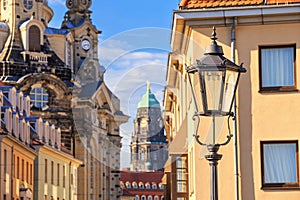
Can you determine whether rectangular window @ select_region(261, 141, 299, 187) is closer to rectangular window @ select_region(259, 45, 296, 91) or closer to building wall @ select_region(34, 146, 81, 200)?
rectangular window @ select_region(259, 45, 296, 91)

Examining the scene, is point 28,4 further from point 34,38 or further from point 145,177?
point 145,177

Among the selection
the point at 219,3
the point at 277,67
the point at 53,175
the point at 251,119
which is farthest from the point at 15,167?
the point at 277,67

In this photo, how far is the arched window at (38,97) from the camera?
7425 centimetres

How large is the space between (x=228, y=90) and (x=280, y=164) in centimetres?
812

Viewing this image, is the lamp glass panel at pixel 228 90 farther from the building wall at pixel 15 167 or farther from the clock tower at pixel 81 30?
the clock tower at pixel 81 30

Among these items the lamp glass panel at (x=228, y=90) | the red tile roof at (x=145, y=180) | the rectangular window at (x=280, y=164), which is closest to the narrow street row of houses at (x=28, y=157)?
the rectangular window at (x=280, y=164)

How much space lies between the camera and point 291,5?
62.1ft

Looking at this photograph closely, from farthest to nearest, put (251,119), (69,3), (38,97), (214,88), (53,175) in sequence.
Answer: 1. (69,3)
2. (38,97)
3. (53,175)
4. (251,119)
5. (214,88)

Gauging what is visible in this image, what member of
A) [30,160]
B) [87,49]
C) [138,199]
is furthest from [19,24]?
[138,199]

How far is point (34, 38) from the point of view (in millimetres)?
76500

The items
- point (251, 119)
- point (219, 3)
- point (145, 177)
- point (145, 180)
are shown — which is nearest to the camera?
point (251, 119)

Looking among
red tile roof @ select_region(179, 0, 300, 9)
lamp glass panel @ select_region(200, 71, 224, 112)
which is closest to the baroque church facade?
red tile roof @ select_region(179, 0, 300, 9)

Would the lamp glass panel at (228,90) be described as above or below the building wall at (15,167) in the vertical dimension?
below

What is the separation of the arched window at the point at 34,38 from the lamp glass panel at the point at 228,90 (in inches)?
2597
